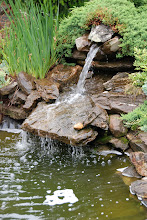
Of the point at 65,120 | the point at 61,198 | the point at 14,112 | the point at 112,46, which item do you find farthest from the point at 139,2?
the point at 61,198

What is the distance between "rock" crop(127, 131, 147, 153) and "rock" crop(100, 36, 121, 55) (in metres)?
2.09

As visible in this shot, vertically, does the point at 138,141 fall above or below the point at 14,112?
above

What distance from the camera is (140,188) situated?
10.9 ft

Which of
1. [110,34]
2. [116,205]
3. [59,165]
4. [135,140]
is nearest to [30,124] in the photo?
[59,165]

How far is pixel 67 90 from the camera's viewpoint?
609 centimetres

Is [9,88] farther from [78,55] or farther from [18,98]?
[78,55]

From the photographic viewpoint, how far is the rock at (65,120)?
4.52 m

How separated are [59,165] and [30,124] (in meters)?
1.02

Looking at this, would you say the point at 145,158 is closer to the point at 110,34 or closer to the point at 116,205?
the point at 116,205

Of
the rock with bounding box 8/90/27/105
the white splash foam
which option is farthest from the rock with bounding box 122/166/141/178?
the rock with bounding box 8/90/27/105

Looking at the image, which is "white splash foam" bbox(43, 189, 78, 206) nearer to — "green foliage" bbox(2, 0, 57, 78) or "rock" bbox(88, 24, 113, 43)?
"green foliage" bbox(2, 0, 57, 78)

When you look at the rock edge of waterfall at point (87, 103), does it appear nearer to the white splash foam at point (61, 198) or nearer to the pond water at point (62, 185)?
the pond water at point (62, 185)

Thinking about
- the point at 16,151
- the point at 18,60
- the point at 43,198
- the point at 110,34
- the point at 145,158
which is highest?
the point at 110,34

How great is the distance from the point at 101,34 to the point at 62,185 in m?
3.60
